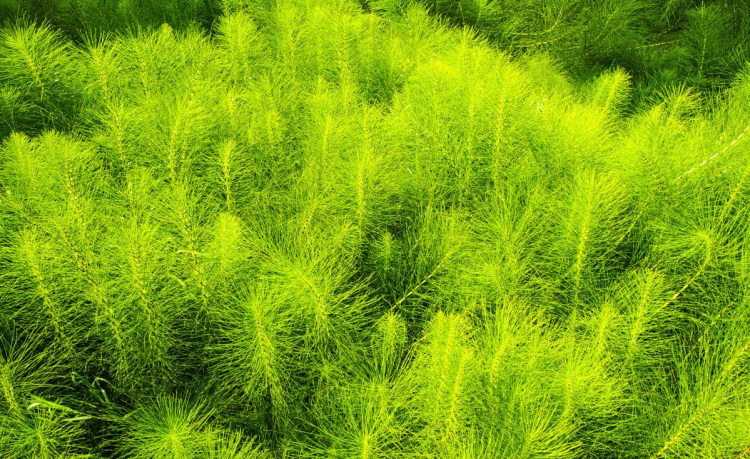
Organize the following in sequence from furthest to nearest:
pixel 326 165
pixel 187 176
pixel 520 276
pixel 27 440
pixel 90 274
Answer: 1. pixel 326 165
2. pixel 187 176
3. pixel 520 276
4. pixel 90 274
5. pixel 27 440

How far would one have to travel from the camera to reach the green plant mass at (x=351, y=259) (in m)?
1.25

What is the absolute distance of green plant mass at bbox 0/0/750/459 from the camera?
1.25 m

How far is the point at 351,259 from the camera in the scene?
160 cm

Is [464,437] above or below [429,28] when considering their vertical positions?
below

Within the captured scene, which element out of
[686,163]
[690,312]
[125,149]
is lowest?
[125,149]

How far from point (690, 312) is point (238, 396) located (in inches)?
49.0

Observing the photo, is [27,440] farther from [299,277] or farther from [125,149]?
[125,149]

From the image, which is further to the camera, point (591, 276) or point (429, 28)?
point (429, 28)

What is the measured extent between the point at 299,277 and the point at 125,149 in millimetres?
791

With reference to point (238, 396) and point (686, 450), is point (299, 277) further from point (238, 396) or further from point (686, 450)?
point (686, 450)

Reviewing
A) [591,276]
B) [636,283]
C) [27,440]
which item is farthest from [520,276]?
[27,440]

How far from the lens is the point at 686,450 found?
122 cm

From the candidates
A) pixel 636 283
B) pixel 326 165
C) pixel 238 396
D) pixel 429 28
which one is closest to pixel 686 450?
pixel 636 283

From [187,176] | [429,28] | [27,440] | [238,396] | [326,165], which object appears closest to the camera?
[27,440]
